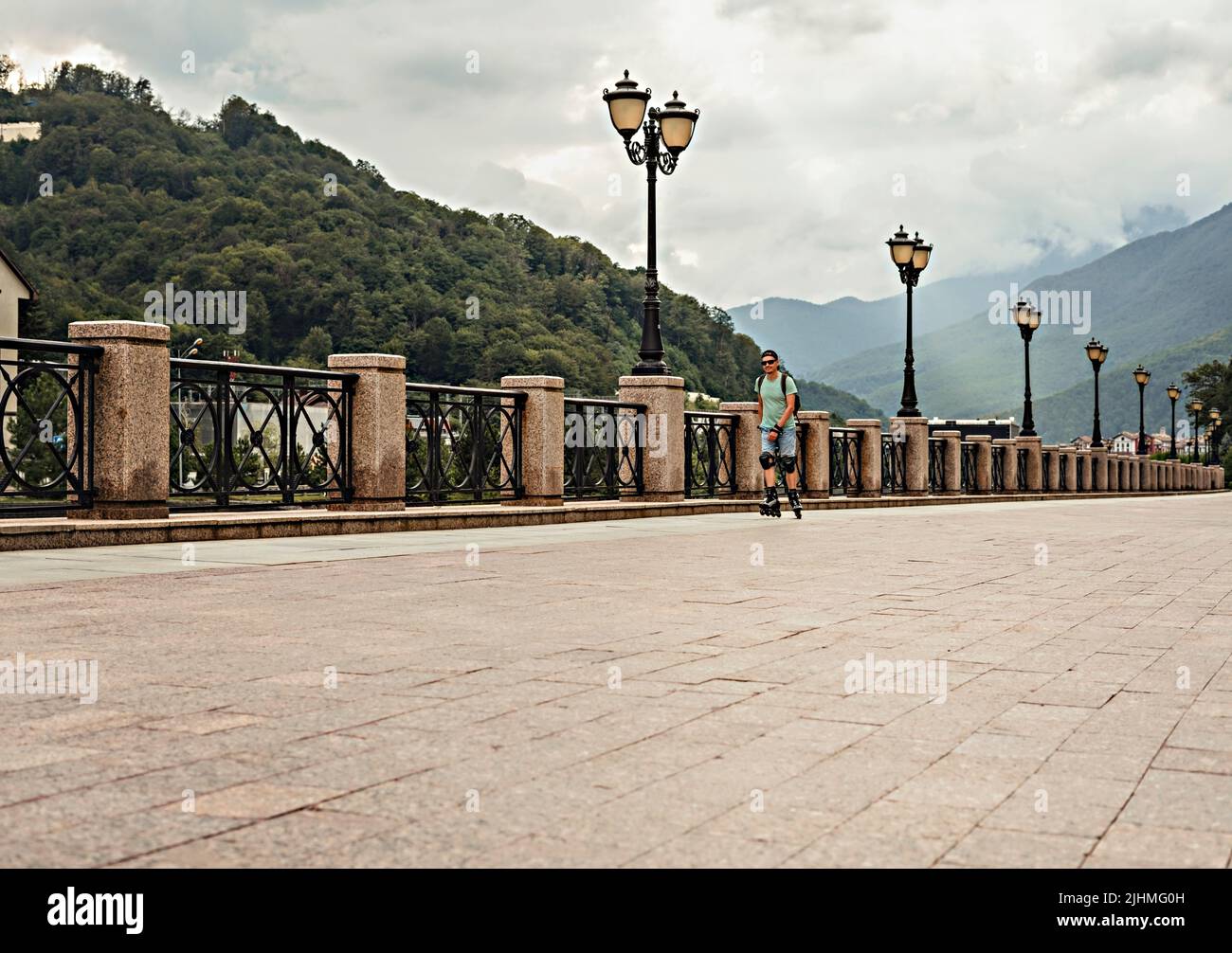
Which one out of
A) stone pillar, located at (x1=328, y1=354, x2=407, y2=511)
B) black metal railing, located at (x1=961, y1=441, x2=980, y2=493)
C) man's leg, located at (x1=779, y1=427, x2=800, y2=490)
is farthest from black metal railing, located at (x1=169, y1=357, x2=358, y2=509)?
black metal railing, located at (x1=961, y1=441, x2=980, y2=493)

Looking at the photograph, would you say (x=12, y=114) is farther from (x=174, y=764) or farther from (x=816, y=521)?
(x=174, y=764)

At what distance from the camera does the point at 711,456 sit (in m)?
20.5

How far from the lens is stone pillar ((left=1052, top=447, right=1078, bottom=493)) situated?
45.6 metres

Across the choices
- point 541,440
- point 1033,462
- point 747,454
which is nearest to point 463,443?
point 541,440

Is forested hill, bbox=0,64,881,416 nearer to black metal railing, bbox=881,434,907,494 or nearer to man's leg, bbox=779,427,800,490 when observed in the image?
black metal railing, bbox=881,434,907,494

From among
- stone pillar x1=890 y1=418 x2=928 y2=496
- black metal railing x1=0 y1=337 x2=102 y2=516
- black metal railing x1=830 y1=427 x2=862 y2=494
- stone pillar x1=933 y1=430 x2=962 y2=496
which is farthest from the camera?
stone pillar x1=933 y1=430 x2=962 y2=496

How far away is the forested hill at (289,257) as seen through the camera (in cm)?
7856

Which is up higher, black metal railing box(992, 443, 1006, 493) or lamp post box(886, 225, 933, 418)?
lamp post box(886, 225, 933, 418)

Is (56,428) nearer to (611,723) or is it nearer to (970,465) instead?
(611,723)

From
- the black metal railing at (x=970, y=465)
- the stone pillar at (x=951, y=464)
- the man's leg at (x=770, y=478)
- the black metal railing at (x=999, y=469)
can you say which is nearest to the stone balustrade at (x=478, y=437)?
the man's leg at (x=770, y=478)

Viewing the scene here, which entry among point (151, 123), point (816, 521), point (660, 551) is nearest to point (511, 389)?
point (816, 521)

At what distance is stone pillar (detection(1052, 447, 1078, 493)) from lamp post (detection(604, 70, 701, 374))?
2941 cm

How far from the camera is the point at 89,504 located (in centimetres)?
1080

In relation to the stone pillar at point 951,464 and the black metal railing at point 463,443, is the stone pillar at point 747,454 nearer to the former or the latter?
the black metal railing at point 463,443
